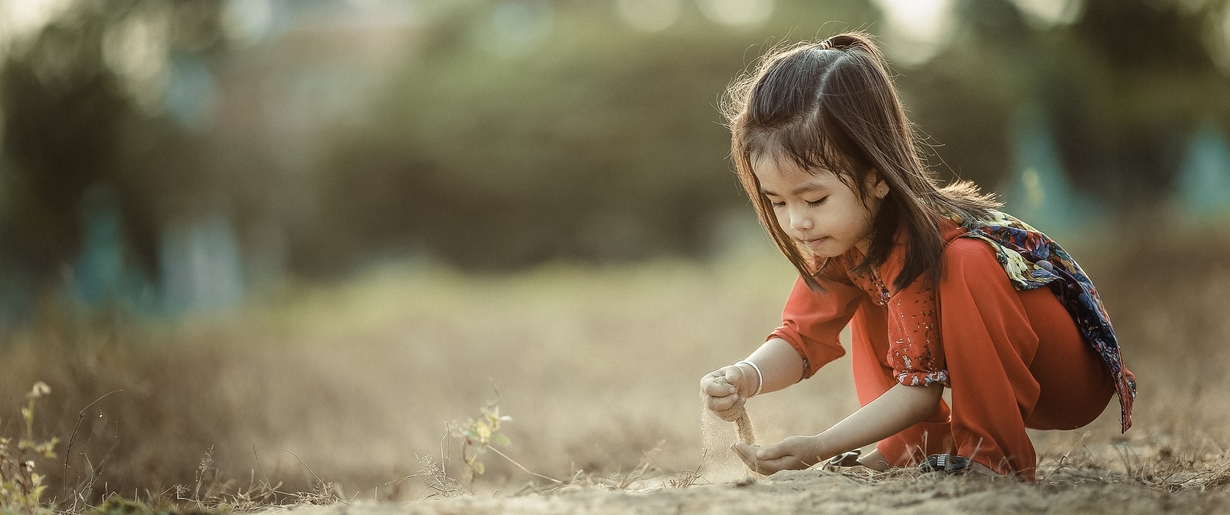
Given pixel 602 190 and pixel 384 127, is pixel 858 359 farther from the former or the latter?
pixel 384 127

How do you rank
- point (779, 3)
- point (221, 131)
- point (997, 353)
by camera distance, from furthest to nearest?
point (779, 3) < point (221, 131) < point (997, 353)

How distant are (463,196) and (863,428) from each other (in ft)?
42.4

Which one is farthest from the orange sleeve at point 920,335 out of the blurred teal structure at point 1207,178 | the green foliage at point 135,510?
the blurred teal structure at point 1207,178

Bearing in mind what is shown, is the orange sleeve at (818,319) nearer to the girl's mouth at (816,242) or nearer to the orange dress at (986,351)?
the orange dress at (986,351)

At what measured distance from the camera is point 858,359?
271cm

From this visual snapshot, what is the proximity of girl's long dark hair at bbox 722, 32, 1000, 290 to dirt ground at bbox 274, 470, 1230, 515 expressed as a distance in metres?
0.50

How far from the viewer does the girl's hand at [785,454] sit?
92.7 inches

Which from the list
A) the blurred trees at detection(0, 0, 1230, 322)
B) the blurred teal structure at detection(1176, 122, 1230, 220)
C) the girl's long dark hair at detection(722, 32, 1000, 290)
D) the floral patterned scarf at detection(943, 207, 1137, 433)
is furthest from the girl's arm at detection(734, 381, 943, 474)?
the blurred trees at detection(0, 0, 1230, 322)

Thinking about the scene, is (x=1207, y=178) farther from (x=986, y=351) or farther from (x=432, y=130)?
(x=432, y=130)

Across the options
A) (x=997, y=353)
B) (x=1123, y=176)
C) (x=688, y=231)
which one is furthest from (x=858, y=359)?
(x=688, y=231)

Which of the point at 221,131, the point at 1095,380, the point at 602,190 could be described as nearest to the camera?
the point at 1095,380

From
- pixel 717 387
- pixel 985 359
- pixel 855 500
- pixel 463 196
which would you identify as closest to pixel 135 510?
pixel 717 387

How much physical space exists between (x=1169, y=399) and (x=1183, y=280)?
8.39 feet

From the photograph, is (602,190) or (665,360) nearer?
(665,360)
